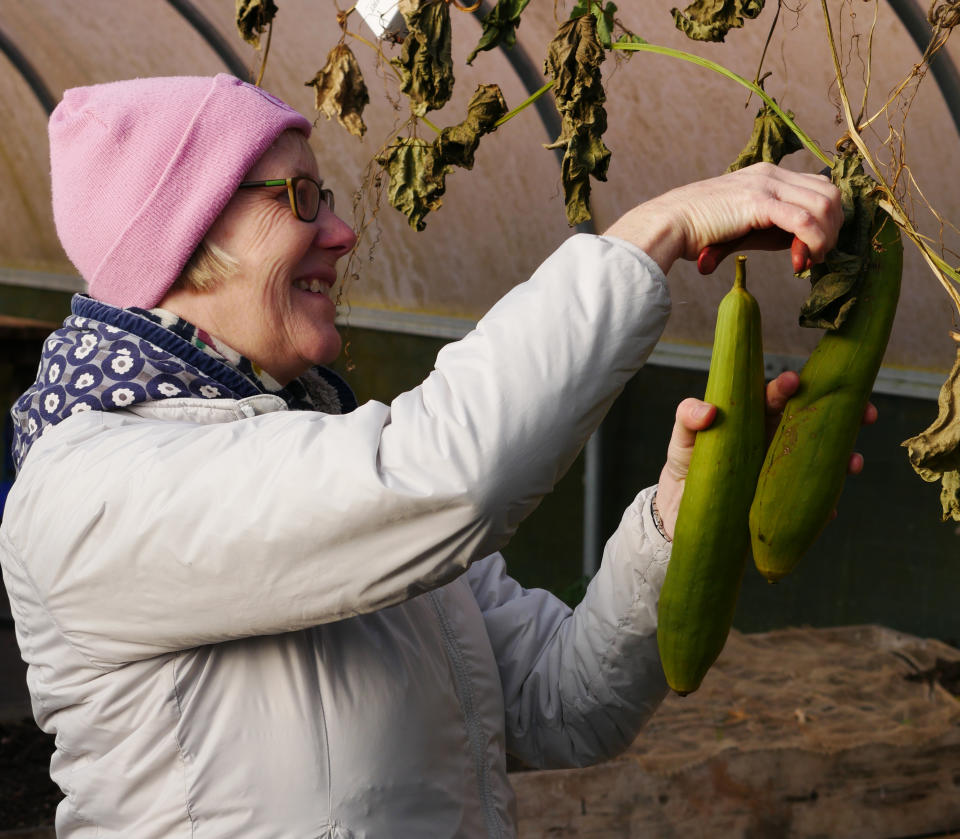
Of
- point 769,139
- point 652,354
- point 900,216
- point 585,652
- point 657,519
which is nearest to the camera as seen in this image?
point 900,216

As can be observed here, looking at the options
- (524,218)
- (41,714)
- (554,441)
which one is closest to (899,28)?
(524,218)

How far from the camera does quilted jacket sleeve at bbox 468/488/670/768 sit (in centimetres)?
154

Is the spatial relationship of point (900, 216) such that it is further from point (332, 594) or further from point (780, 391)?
point (332, 594)

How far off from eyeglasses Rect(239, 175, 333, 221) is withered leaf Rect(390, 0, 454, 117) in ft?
0.91

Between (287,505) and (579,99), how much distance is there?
52 centimetres

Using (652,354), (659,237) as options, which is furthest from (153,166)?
(652,354)

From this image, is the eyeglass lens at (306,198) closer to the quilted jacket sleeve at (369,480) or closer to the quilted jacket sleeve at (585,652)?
the quilted jacket sleeve at (369,480)

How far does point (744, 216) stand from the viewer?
107cm

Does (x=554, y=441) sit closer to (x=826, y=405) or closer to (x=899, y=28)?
(x=826, y=405)

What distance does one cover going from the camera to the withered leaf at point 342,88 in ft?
4.73

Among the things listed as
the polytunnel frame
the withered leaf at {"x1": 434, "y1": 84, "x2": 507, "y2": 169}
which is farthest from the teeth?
the polytunnel frame

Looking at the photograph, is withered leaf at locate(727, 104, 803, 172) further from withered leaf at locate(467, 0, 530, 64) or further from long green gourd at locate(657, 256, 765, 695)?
withered leaf at locate(467, 0, 530, 64)

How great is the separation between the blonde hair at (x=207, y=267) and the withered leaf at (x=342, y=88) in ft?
0.77

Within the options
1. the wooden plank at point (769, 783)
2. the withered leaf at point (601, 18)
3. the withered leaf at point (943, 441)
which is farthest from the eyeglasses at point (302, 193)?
the wooden plank at point (769, 783)
